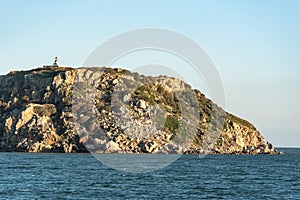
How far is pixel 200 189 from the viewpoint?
87.8 meters

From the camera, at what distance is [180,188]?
3438 inches

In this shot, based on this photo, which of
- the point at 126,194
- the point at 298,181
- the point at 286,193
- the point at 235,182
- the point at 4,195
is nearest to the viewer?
the point at 4,195

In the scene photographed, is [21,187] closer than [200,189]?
Yes

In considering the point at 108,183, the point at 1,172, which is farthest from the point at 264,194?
the point at 1,172

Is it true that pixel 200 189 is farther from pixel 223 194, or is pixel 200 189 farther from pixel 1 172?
pixel 1 172

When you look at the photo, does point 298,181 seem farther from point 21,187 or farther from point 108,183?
point 21,187

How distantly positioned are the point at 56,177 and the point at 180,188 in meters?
30.0

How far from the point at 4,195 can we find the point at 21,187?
35.0 feet

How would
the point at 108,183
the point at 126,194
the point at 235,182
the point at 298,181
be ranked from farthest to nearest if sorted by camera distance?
1. the point at 298,181
2. the point at 235,182
3. the point at 108,183
4. the point at 126,194

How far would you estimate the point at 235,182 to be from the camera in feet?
335

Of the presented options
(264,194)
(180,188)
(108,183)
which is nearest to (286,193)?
(264,194)

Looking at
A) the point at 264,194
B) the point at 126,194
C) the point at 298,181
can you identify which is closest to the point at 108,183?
the point at 126,194

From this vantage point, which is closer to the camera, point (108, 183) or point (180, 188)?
point (180, 188)

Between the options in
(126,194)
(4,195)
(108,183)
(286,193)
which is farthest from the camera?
(108,183)
